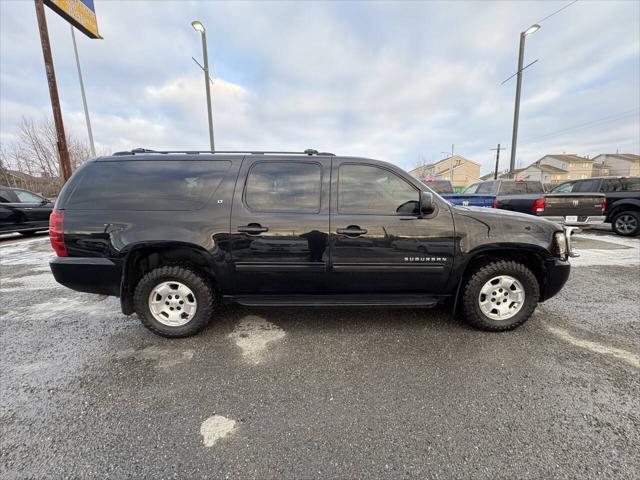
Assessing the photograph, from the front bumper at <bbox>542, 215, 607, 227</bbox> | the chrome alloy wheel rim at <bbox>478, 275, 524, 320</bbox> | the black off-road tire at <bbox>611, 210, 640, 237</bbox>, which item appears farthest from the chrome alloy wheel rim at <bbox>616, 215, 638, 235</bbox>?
the chrome alloy wheel rim at <bbox>478, 275, 524, 320</bbox>

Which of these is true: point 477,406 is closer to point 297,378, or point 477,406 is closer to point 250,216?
point 297,378

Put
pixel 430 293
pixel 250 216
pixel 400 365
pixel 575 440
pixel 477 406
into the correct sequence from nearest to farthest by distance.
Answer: pixel 575 440 < pixel 477 406 < pixel 400 365 < pixel 250 216 < pixel 430 293

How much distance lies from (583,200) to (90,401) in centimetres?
1021

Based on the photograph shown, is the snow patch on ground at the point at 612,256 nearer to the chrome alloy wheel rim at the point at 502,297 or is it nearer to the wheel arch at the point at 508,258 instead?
the wheel arch at the point at 508,258

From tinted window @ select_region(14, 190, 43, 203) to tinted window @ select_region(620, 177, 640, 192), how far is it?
1792 centimetres

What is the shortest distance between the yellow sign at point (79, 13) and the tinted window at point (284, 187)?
504 inches

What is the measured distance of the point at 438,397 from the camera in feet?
6.68

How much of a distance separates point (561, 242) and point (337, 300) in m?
2.40

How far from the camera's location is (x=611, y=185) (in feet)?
27.1

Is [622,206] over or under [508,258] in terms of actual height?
over

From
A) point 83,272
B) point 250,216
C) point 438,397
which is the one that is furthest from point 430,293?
point 83,272

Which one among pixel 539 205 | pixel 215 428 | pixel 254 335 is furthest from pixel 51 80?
pixel 539 205

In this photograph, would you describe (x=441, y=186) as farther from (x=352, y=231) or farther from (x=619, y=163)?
(x=619, y=163)

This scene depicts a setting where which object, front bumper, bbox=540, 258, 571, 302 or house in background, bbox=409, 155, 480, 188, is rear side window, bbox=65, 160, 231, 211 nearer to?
front bumper, bbox=540, 258, 571, 302
